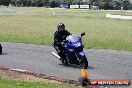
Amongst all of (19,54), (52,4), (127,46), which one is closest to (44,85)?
(19,54)

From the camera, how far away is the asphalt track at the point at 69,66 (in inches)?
529

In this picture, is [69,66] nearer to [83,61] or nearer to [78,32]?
[83,61]

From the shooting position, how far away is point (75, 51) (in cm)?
1506

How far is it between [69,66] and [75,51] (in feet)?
2.89

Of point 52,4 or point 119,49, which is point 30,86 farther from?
point 52,4

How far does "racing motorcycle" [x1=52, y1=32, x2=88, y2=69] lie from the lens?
1473cm

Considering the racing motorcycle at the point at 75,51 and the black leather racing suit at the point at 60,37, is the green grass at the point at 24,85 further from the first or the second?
the black leather racing suit at the point at 60,37

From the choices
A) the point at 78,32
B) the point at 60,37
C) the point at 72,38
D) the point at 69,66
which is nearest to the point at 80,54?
the point at 72,38

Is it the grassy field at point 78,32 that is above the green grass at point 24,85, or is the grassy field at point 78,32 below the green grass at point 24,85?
below

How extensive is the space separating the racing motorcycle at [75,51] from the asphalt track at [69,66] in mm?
249

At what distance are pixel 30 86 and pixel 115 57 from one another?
367 inches

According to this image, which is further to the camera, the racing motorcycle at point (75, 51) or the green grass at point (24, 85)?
the racing motorcycle at point (75, 51)

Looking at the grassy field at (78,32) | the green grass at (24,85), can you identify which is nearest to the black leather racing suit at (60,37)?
the green grass at (24,85)

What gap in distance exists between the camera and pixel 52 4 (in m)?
146
